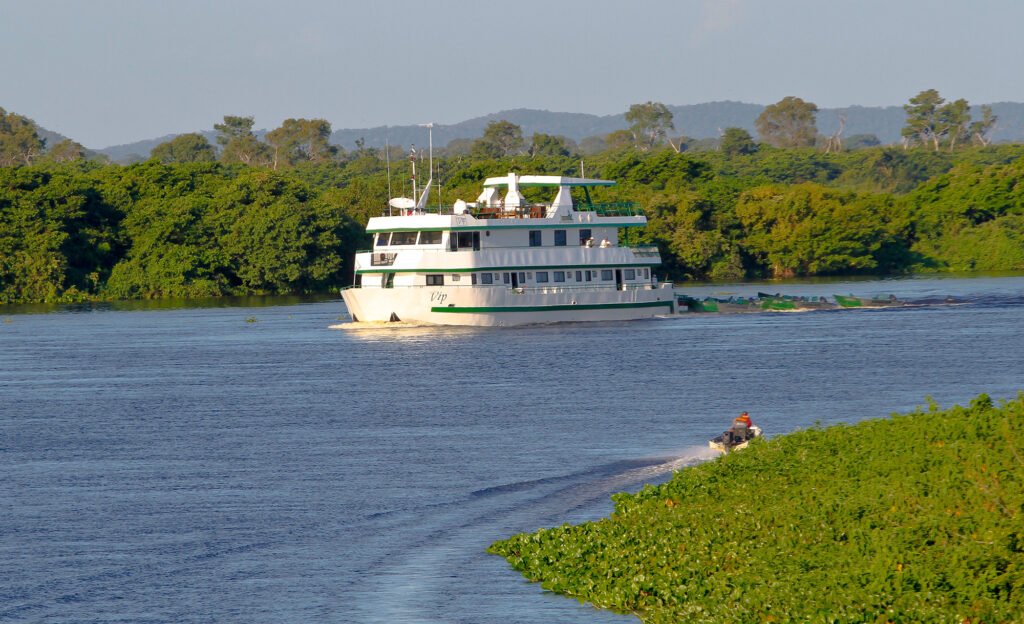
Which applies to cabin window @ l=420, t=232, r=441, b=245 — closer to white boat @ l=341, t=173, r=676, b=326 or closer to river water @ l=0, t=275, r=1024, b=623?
white boat @ l=341, t=173, r=676, b=326

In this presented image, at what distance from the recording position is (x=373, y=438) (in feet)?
111

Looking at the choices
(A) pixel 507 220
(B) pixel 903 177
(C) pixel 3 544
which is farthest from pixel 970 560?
(B) pixel 903 177

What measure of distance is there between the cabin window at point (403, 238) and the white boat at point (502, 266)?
6cm

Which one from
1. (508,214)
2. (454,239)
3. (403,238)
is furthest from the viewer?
(508,214)

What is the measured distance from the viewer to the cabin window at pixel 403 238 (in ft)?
224

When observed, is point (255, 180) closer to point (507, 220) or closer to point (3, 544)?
point (507, 220)

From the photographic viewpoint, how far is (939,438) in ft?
63.4

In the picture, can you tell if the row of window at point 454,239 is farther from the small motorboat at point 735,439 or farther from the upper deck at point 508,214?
the small motorboat at point 735,439

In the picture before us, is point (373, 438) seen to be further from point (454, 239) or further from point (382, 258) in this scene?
point (382, 258)

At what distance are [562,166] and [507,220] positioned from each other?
98055 mm

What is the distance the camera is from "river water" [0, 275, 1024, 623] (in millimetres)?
19391

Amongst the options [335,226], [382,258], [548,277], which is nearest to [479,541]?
[382,258]

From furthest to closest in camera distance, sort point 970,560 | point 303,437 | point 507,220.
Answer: point 507,220
point 303,437
point 970,560

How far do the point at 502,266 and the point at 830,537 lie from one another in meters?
51.2
